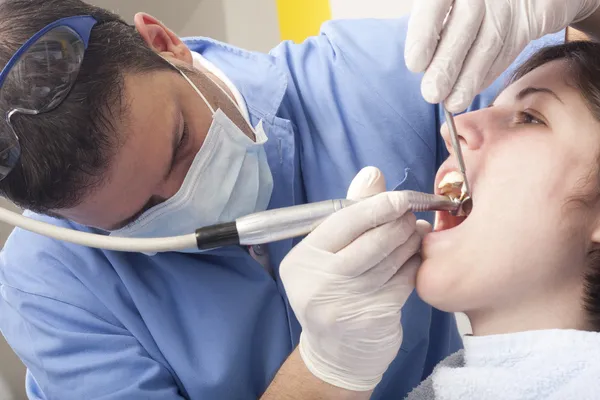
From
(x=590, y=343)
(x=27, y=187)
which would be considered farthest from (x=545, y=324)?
(x=27, y=187)

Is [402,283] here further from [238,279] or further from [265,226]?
[238,279]

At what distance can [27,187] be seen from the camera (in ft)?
2.56

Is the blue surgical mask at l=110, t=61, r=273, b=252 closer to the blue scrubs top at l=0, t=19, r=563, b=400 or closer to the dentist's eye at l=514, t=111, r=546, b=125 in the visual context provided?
the blue scrubs top at l=0, t=19, r=563, b=400

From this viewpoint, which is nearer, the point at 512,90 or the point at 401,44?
the point at 512,90

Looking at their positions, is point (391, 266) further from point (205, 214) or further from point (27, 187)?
point (27, 187)

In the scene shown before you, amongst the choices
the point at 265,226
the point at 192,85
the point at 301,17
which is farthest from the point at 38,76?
the point at 301,17

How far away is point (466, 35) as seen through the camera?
79 centimetres

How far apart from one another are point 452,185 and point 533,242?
0.16m

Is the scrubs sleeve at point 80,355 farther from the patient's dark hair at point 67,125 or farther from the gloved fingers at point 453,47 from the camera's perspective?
the gloved fingers at point 453,47

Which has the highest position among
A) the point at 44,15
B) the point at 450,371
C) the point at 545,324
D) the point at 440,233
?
the point at 44,15

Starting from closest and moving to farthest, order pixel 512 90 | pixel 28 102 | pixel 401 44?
pixel 28 102
pixel 512 90
pixel 401 44

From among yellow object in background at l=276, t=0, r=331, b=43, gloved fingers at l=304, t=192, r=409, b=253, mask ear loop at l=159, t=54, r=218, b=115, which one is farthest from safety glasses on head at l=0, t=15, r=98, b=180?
yellow object in background at l=276, t=0, r=331, b=43

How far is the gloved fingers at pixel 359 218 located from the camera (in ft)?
2.54

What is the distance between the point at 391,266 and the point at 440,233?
0.31ft
